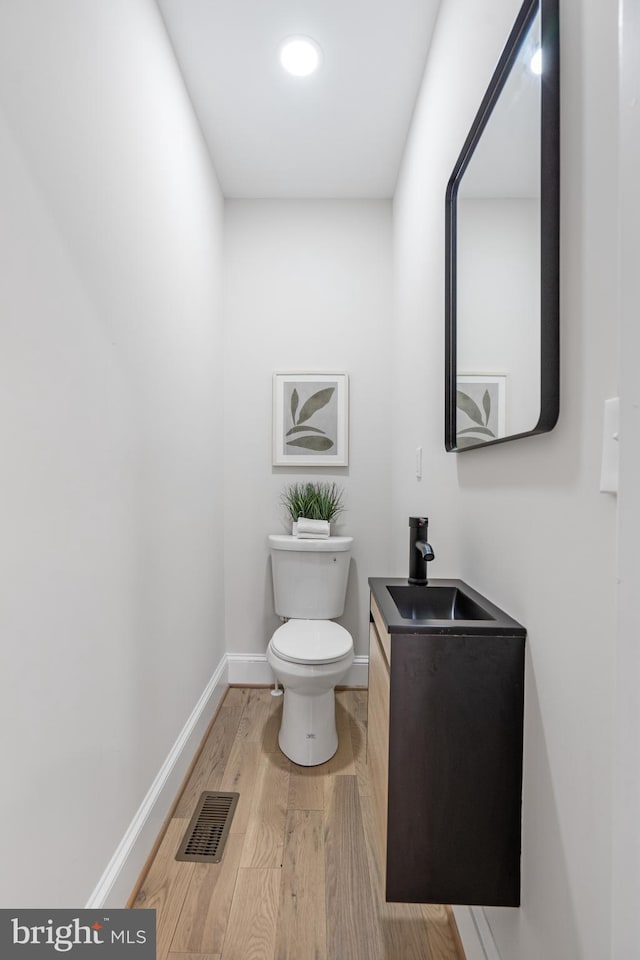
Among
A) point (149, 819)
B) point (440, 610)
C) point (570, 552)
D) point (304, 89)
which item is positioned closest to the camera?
point (570, 552)

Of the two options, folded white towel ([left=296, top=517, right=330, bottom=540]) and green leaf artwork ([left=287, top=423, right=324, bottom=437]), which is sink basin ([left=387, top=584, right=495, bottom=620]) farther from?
green leaf artwork ([left=287, top=423, right=324, bottom=437])

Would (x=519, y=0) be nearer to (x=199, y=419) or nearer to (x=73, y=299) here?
(x=73, y=299)

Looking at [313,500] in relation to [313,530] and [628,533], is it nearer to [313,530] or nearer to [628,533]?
[313,530]

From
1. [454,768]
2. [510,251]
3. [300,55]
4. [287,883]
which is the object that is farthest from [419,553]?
[300,55]

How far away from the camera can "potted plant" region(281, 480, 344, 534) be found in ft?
8.29

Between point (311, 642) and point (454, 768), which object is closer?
point (454, 768)

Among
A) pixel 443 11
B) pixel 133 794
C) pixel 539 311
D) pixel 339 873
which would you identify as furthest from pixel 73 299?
pixel 339 873

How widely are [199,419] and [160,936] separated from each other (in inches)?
64.7

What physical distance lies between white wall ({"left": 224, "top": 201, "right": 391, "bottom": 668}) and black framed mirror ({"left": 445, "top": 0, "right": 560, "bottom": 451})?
3.97 ft

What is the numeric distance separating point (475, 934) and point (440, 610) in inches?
28.1

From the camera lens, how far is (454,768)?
3.09ft

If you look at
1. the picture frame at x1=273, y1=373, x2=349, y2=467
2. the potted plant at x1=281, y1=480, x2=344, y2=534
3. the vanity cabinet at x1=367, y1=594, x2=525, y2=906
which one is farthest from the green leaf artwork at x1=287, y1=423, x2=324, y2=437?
the vanity cabinet at x1=367, y1=594, x2=525, y2=906

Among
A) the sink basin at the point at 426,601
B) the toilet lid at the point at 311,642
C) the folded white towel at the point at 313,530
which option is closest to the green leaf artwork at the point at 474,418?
the sink basin at the point at 426,601

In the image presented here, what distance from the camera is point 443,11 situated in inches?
60.6
